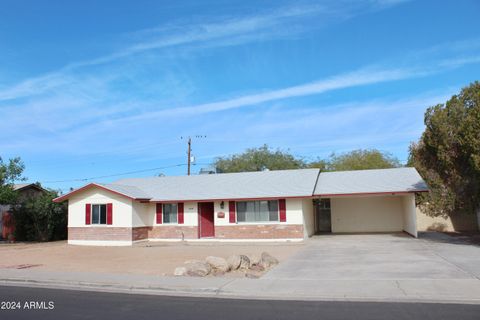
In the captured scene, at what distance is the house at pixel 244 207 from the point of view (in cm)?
2592

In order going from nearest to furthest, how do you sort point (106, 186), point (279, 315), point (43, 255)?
point (279, 315)
point (43, 255)
point (106, 186)

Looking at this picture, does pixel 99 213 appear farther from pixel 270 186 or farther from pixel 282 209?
pixel 282 209

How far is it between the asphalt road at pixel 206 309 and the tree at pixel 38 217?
21107 millimetres

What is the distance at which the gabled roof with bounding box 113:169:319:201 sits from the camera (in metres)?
26.6

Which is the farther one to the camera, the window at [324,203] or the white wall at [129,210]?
the window at [324,203]

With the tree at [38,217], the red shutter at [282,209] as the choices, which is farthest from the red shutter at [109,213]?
the red shutter at [282,209]

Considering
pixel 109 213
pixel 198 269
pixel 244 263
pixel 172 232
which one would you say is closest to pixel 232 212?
pixel 172 232

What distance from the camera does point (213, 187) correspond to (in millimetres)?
29844

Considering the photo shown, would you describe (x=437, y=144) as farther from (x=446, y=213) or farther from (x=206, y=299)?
(x=206, y=299)

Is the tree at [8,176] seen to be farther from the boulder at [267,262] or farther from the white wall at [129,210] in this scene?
the boulder at [267,262]

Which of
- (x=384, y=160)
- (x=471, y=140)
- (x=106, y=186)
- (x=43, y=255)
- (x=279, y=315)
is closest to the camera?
(x=279, y=315)

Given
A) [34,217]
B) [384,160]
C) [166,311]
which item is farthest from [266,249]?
[384,160]

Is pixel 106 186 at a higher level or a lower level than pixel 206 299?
higher

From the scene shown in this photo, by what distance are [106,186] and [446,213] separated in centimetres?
2127
